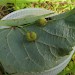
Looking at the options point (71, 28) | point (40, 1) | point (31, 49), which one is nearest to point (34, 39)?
point (31, 49)

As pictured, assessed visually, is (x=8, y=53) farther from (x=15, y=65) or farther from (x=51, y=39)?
(x=51, y=39)

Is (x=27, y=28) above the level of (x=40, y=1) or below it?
above

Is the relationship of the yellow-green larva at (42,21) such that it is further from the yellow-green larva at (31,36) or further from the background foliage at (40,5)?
the background foliage at (40,5)

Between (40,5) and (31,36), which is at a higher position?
(31,36)

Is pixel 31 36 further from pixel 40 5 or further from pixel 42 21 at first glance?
pixel 40 5

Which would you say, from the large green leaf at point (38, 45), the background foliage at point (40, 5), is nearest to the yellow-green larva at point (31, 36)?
the large green leaf at point (38, 45)

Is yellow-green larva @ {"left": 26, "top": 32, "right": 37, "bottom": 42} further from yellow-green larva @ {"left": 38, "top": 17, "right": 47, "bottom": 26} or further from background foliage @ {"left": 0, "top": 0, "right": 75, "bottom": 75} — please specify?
background foliage @ {"left": 0, "top": 0, "right": 75, "bottom": 75}

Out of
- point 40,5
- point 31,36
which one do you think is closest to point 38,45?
point 31,36

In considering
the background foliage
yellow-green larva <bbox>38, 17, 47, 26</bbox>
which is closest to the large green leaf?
yellow-green larva <bbox>38, 17, 47, 26</bbox>
